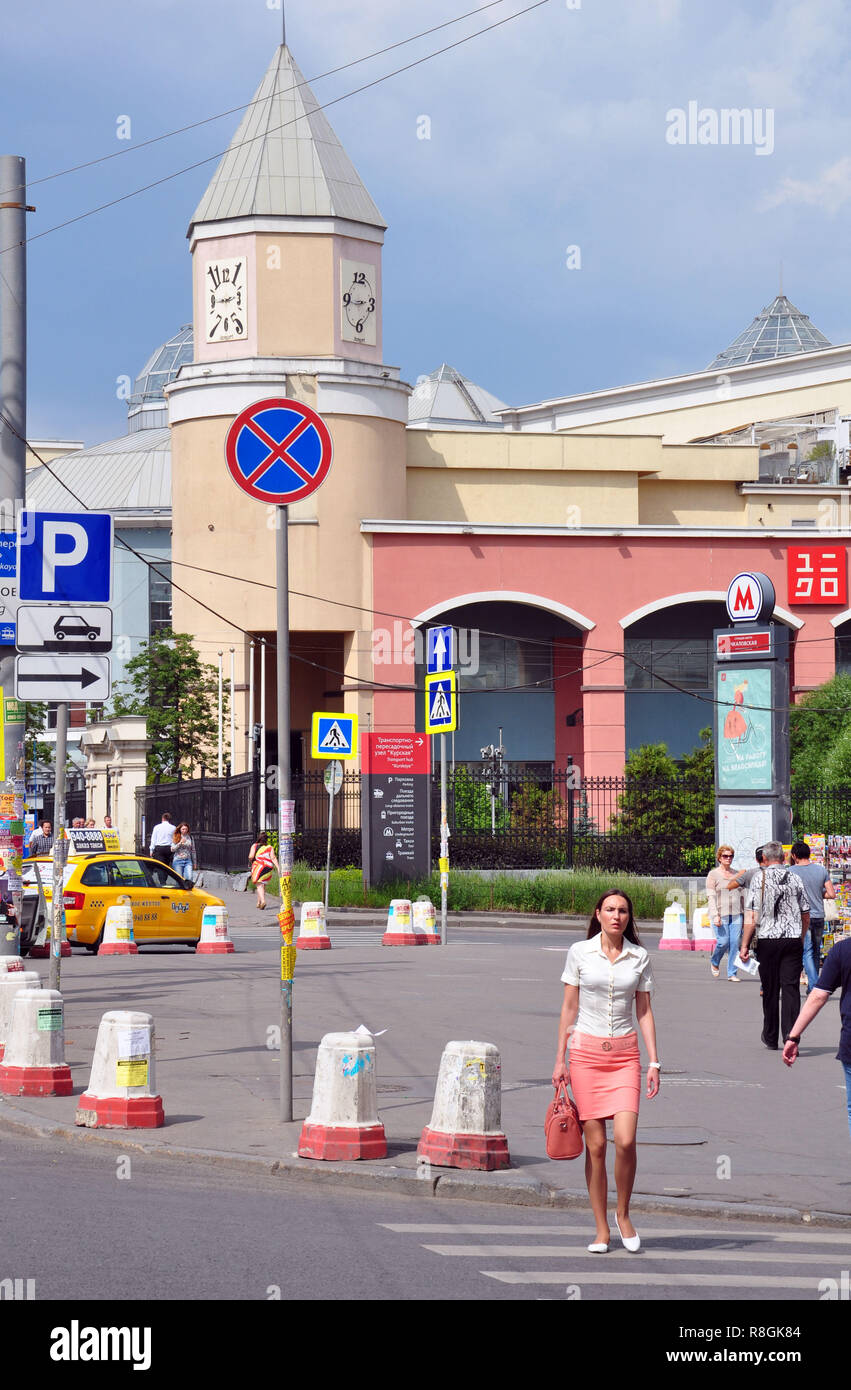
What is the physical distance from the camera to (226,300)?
1969 inches

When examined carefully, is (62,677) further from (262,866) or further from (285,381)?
(285,381)

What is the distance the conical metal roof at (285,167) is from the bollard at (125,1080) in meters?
41.3

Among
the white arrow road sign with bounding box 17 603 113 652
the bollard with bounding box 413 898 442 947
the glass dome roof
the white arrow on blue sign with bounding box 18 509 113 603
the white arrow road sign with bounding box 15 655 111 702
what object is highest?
the glass dome roof

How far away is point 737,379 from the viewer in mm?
68250

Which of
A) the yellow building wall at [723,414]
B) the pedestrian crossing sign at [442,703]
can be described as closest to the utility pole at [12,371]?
the pedestrian crossing sign at [442,703]

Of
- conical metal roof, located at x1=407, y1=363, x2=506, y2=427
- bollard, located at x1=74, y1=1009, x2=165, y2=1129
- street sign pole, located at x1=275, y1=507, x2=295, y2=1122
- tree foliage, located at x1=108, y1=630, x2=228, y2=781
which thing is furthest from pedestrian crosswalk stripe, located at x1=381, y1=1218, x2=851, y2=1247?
conical metal roof, located at x1=407, y1=363, x2=506, y2=427

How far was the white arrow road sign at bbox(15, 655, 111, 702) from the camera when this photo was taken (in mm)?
12984

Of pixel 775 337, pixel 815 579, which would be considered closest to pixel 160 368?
pixel 775 337

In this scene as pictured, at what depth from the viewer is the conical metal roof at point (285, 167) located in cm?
4931

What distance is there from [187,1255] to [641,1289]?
6.35 feet

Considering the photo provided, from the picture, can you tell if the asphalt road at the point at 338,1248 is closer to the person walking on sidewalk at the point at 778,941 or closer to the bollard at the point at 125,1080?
the bollard at the point at 125,1080

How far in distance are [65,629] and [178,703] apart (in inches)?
1420

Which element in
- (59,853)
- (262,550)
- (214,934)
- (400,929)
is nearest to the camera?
(59,853)

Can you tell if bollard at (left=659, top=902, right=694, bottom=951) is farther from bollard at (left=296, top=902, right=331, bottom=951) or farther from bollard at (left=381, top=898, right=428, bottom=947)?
bollard at (left=296, top=902, right=331, bottom=951)
